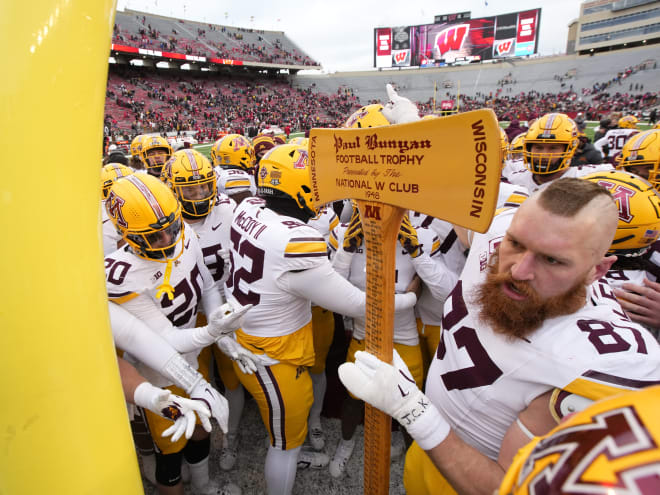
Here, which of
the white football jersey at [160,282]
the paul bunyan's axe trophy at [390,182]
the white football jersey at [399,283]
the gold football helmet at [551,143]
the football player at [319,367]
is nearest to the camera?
the paul bunyan's axe trophy at [390,182]

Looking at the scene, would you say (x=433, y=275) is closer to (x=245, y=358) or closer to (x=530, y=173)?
(x=245, y=358)

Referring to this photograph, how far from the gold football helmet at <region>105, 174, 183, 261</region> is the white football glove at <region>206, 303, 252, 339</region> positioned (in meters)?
0.54

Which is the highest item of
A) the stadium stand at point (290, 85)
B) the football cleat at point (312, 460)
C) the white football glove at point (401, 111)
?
the stadium stand at point (290, 85)

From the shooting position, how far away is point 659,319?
187 centimetres

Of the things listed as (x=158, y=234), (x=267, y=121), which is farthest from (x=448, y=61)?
(x=158, y=234)

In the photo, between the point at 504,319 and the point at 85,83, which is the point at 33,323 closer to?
the point at 85,83

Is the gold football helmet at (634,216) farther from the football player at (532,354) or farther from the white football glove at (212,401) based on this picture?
the white football glove at (212,401)

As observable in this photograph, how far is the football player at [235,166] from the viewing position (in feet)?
16.3

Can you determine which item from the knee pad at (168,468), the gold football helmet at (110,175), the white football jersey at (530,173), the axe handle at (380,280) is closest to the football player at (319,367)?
the knee pad at (168,468)

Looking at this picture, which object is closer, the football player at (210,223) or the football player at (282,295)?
the football player at (282,295)

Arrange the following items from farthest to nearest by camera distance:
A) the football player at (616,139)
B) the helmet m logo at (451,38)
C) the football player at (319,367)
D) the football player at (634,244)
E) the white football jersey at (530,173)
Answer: the helmet m logo at (451,38), the football player at (616,139), the white football jersey at (530,173), the football player at (319,367), the football player at (634,244)

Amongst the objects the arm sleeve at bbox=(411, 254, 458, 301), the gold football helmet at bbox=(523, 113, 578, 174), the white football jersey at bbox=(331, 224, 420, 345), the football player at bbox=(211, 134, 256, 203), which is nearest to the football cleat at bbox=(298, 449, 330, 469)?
the white football jersey at bbox=(331, 224, 420, 345)

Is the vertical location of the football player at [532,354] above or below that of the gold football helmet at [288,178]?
below

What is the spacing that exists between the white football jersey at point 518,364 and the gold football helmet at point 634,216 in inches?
34.8
